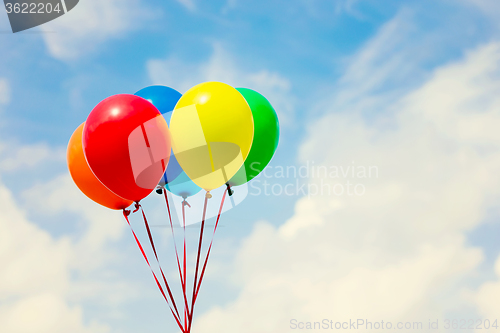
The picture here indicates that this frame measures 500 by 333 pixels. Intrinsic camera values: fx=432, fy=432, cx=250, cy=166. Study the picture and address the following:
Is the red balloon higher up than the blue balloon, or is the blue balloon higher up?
the blue balloon

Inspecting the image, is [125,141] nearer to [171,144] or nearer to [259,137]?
[171,144]

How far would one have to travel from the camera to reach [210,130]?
6629 mm

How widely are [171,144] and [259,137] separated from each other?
1.58m

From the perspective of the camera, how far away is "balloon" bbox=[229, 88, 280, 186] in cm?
747

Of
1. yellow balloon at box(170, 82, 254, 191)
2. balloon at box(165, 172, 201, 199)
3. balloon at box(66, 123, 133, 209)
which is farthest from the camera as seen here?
balloon at box(165, 172, 201, 199)

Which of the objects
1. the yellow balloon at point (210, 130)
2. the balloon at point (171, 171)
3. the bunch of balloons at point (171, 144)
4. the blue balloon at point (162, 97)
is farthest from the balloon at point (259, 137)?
the blue balloon at point (162, 97)

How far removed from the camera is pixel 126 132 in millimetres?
6129

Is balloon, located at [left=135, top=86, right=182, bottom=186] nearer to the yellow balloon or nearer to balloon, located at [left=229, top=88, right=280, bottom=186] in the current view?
the yellow balloon

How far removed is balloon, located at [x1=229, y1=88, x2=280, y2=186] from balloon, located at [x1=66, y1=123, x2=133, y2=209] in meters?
1.99

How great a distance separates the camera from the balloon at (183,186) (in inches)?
292

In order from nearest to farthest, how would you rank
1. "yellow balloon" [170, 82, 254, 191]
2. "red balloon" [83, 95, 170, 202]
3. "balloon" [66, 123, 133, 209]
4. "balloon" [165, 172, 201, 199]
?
"red balloon" [83, 95, 170, 202] < "yellow balloon" [170, 82, 254, 191] < "balloon" [66, 123, 133, 209] < "balloon" [165, 172, 201, 199]

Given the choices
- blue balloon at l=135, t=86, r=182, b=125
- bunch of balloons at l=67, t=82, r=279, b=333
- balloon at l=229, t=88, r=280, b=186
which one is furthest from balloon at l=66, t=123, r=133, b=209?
balloon at l=229, t=88, r=280, b=186

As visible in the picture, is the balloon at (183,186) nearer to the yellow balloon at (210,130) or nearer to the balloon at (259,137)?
the yellow balloon at (210,130)

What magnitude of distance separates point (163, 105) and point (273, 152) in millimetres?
2151
